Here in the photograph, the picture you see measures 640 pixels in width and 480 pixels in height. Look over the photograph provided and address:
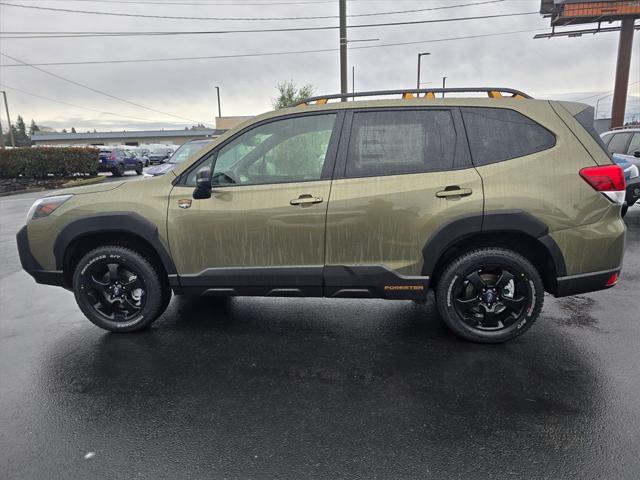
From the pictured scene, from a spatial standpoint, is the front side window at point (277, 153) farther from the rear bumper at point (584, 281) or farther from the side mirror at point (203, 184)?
the rear bumper at point (584, 281)

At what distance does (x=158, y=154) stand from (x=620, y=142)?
3624 cm

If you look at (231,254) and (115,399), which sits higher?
(231,254)

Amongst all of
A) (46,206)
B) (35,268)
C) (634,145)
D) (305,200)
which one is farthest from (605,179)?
(634,145)

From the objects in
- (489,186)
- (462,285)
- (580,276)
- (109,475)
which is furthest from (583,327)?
(109,475)

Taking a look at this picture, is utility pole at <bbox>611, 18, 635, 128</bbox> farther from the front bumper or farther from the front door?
the front bumper

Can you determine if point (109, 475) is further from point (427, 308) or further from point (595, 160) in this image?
point (595, 160)

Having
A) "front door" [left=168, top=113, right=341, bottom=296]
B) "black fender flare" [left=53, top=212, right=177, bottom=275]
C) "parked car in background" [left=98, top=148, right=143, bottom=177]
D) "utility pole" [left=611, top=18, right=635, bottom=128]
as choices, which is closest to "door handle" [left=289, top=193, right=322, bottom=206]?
"front door" [left=168, top=113, right=341, bottom=296]

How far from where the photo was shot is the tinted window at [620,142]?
353 inches

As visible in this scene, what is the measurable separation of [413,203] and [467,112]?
33.1 inches

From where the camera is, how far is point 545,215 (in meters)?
3.17

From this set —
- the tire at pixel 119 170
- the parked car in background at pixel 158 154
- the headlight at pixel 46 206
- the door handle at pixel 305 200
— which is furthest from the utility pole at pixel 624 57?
the parked car in background at pixel 158 154

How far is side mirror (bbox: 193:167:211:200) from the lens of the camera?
3.28m

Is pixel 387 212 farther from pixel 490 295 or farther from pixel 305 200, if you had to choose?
pixel 490 295

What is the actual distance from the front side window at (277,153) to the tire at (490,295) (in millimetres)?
1398
